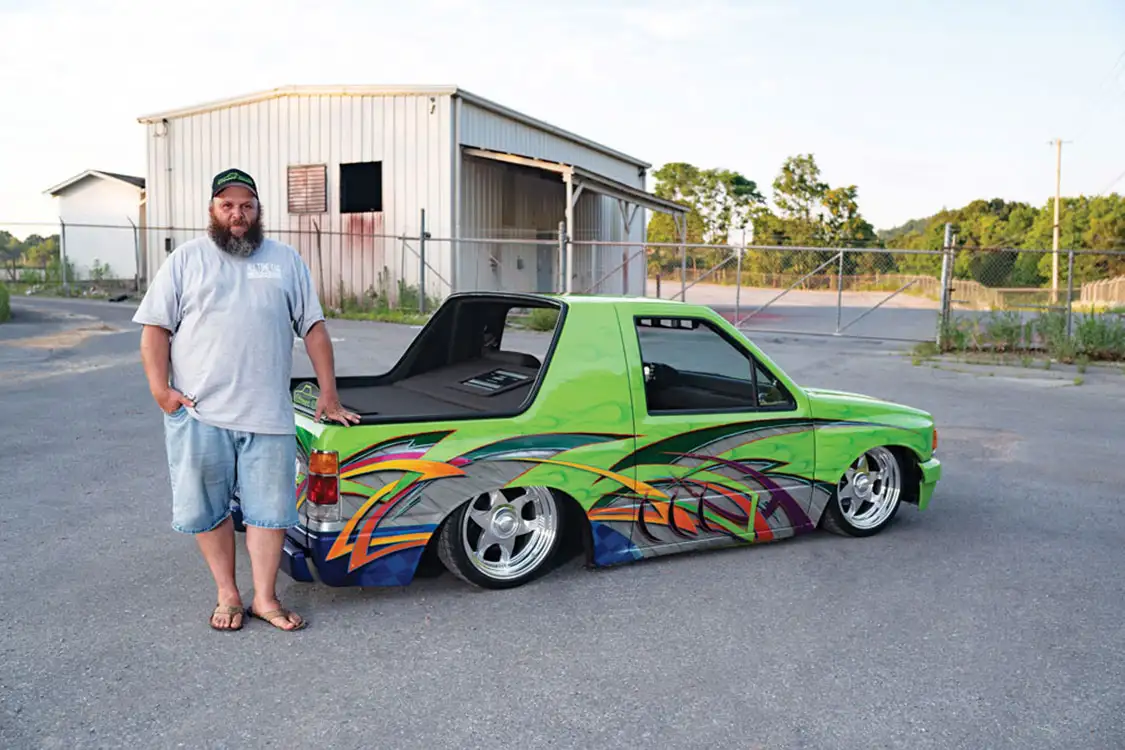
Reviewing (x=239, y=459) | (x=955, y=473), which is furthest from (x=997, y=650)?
(x=955, y=473)

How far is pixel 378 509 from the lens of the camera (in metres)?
4.63

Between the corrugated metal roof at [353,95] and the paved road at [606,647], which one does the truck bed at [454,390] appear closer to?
the paved road at [606,647]

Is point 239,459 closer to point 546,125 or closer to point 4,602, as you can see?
point 4,602

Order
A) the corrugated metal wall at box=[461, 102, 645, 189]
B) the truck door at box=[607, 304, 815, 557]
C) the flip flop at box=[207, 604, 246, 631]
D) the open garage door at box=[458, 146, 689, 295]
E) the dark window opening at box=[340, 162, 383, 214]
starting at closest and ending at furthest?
the flip flop at box=[207, 604, 246, 631] < the truck door at box=[607, 304, 815, 557] < the open garage door at box=[458, 146, 689, 295] < the corrugated metal wall at box=[461, 102, 645, 189] < the dark window opening at box=[340, 162, 383, 214]

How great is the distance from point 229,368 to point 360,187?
22.2m

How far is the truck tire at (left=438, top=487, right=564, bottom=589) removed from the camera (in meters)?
4.91

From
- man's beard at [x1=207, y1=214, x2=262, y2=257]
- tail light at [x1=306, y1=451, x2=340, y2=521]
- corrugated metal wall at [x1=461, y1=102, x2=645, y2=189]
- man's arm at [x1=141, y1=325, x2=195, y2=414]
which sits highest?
corrugated metal wall at [x1=461, y1=102, x2=645, y2=189]

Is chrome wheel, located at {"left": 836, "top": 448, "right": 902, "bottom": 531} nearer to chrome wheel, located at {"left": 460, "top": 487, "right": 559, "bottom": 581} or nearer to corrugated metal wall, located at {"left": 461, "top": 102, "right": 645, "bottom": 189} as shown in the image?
chrome wheel, located at {"left": 460, "top": 487, "right": 559, "bottom": 581}

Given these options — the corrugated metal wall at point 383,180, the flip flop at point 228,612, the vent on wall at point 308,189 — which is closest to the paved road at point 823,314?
the corrugated metal wall at point 383,180

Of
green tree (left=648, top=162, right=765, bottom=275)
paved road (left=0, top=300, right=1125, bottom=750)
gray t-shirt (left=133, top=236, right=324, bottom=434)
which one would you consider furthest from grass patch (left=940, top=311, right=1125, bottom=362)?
green tree (left=648, top=162, right=765, bottom=275)

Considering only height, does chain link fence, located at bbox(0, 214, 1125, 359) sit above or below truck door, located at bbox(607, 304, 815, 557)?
above

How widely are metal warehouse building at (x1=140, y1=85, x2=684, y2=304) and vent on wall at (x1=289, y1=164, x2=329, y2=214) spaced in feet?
0.09

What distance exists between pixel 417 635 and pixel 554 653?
622mm

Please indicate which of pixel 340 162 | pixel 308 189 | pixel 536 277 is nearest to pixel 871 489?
pixel 340 162
